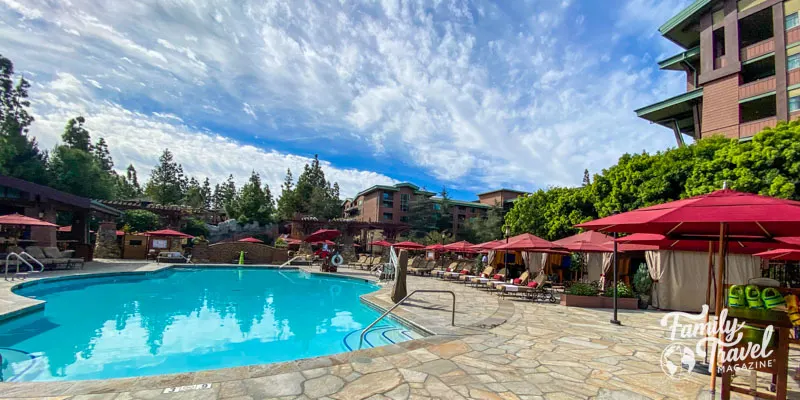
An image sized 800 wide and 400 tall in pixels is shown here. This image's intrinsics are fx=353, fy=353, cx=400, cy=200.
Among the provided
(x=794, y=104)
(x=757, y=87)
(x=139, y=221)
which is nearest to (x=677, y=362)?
(x=794, y=104)

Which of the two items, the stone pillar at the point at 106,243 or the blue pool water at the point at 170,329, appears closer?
the blue pool water at the point at 170,329

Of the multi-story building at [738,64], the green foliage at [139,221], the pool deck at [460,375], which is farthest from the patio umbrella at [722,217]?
the green foliage at [139,221]

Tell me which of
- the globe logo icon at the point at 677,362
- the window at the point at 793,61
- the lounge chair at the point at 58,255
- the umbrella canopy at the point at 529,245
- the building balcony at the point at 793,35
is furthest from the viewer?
the building balcony at the point at 793,35

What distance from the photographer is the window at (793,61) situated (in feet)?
56.0

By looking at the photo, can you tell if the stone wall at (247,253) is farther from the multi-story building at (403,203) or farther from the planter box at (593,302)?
the multi-story building at (403,203)

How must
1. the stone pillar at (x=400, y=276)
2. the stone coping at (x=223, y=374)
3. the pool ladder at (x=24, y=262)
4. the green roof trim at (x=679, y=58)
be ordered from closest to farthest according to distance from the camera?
the stone coping at (x=223, y=374) < the stone pillar at (x=400, y=276) < the pool ladder at (x=24, y=262) < the green roof trim at (x=679, y=58)

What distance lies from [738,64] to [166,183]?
207 ft

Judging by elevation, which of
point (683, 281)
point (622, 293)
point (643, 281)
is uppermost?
point (683, 281)

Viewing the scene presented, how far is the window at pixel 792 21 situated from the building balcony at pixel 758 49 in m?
0.78

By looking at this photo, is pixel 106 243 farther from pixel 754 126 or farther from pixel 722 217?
pixel 754 126

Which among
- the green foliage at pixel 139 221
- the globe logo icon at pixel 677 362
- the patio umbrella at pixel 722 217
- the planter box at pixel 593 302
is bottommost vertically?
the planter box at pixel 593 302

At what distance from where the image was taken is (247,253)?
26.5 meters

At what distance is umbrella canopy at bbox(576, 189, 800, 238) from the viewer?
325 cm

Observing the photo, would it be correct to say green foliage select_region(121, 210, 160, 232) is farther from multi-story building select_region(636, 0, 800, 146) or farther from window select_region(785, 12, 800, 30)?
window select_region(785, 12, 800, 30)
